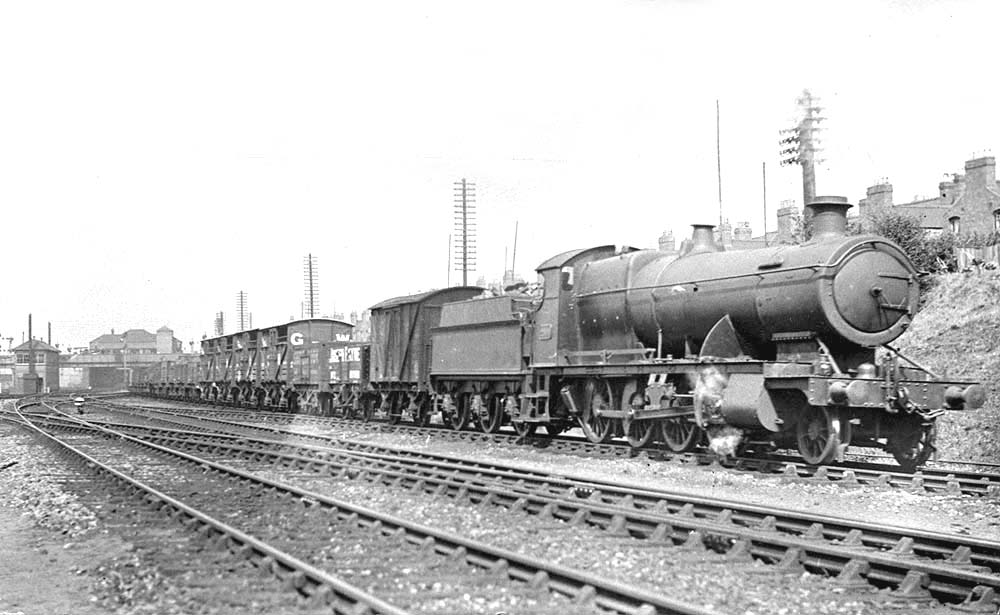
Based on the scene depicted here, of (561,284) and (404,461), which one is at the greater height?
(561,284)

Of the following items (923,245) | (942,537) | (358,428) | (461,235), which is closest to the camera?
(942,537)

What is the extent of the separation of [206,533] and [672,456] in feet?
23.7

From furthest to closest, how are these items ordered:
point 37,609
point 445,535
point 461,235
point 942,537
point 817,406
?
point 461,235 → point 817,406 → point 445,535 → point 942,537 → point 37,609

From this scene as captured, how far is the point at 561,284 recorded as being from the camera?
1627cm

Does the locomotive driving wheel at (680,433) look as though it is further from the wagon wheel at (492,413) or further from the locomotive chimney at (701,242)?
the wagon wheel at (492,413)

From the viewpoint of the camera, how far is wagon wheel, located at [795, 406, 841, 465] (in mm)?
11281

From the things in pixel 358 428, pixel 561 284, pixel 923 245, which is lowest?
pixel 358 428

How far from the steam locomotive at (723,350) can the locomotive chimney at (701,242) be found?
0.03 meters

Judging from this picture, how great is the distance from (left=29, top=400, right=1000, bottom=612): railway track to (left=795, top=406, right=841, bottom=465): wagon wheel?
302cm

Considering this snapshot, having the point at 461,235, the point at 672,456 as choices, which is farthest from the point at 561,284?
the point at 461,235

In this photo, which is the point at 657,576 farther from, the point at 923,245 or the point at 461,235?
the point at 461,235

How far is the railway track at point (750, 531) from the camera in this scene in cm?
601

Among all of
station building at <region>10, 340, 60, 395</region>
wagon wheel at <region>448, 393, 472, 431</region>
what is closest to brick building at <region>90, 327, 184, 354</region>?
station building at <region>10, 340, 60, 395</region>

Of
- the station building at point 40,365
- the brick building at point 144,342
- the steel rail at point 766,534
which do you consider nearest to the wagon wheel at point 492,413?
the steel rail at point 766,534
